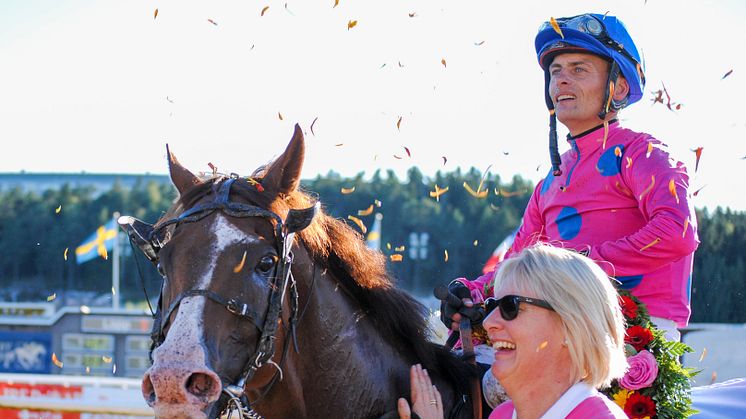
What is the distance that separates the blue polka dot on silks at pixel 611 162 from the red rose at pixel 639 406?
833 millimetres

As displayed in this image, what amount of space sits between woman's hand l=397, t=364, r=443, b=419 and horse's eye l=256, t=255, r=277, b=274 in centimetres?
69

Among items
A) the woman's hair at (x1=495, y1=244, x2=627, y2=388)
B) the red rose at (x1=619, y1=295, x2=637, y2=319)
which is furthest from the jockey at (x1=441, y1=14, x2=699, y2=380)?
the woman's hair at (x1=495, y1=244, x2=627, y2=388)

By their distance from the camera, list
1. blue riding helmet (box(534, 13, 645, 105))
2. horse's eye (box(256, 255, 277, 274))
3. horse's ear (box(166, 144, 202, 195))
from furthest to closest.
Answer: blue riding helmet (box(534, 13, 645, 105))
horse's ear (box(166, 144, 202, 195))
horse's eye (box(256, 255, 277, 274))

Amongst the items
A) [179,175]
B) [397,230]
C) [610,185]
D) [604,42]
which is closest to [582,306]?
[610,185]

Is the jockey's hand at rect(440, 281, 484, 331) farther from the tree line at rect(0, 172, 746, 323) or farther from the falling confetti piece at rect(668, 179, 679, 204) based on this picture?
the tree line at rect(0, 172, 746, 323)

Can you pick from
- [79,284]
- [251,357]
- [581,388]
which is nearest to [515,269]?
[581,388]

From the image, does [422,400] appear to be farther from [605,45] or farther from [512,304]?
[605,45]

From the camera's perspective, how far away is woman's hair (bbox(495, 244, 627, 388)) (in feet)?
7.43

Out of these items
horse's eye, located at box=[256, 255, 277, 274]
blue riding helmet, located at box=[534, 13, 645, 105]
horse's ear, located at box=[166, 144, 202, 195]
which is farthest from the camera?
blue riding helmet, located at box=[534, 13, 645, 105]

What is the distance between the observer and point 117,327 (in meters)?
11.8

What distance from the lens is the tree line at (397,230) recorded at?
354 inches

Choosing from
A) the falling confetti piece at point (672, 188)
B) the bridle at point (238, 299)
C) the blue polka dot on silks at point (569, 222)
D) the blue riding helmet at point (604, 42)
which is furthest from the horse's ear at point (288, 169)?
the falling confetti piece at point (672, 188)

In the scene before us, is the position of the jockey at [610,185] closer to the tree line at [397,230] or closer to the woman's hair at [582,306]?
the woman's hair at [582,306]

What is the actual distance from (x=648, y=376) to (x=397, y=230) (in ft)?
86.4
